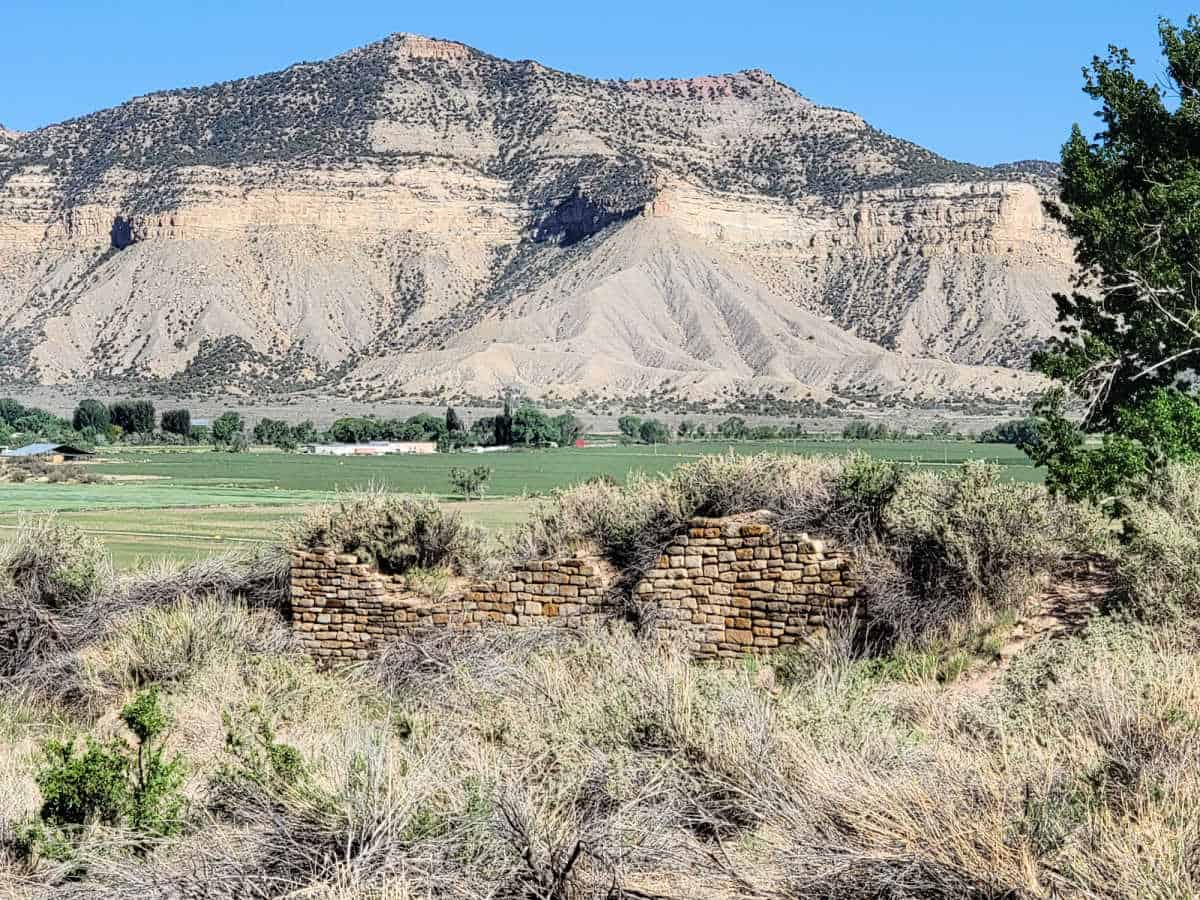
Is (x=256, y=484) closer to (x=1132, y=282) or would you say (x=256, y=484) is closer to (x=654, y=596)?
(x=1132, y=282)

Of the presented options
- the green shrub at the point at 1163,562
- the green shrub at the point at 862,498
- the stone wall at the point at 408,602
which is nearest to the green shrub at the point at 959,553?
the green shrub at the point at 862,498

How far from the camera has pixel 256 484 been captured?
60.6 meters

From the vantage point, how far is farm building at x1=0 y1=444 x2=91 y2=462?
7675cm

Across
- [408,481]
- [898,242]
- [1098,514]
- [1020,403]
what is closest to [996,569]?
[1098,514]

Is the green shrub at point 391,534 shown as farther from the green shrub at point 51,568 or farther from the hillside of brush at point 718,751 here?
the green shrub at point 51,568

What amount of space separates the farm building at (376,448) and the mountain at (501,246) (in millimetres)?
28880

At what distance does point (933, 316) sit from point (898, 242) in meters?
15.1

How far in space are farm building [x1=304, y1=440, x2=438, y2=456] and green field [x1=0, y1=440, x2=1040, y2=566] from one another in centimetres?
302

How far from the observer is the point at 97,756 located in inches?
325

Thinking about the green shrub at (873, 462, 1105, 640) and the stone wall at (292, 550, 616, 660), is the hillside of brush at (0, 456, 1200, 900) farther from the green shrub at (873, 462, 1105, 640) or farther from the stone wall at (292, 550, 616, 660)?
the stone wall at (292, 550, 616, 660)

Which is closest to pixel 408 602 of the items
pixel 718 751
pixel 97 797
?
pixel 97 797

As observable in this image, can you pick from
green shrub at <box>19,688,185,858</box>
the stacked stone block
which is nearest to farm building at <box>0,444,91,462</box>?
the stacked stone block

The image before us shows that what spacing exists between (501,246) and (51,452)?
9428cm

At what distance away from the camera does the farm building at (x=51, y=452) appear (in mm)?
76750
